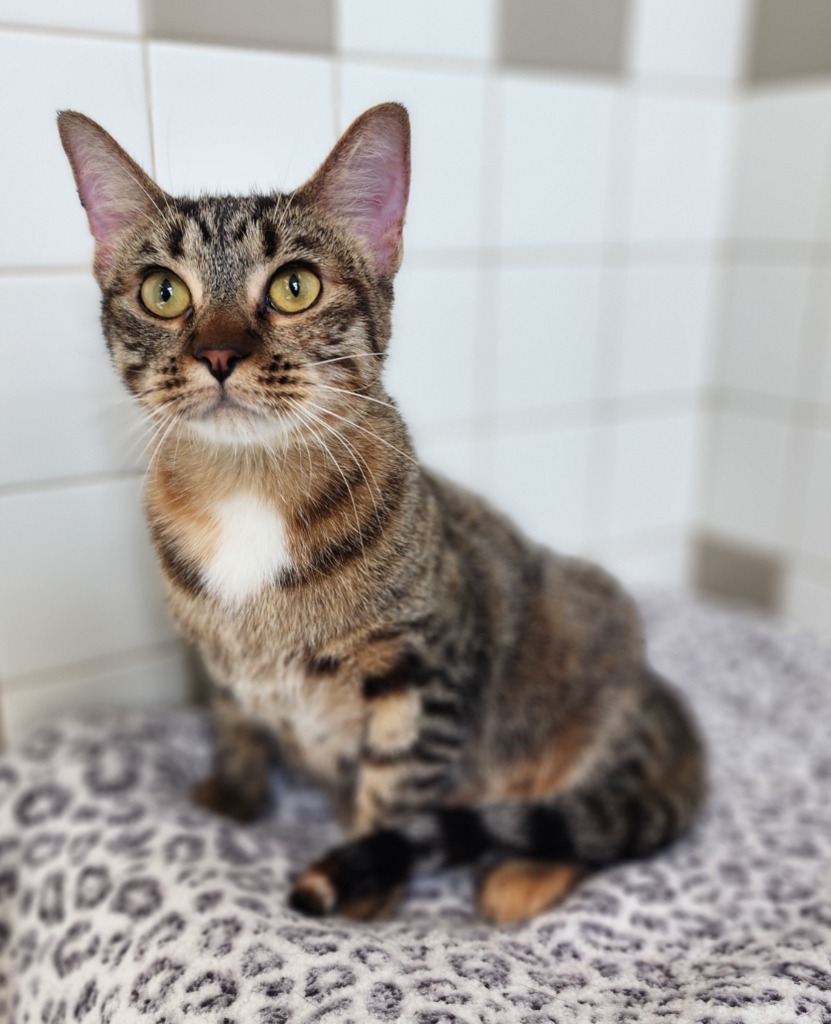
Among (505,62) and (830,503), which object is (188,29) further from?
(830,503)

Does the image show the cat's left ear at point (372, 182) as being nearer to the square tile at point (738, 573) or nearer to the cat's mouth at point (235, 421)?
the cat's mouth at point (235, 421)

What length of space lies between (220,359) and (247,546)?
0.64 feet

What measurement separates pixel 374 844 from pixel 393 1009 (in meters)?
0.18

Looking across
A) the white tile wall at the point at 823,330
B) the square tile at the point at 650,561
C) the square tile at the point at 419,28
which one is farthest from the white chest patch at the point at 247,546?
the white tile wall at the point at 823,330

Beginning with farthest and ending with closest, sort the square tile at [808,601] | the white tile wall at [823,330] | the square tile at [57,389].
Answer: the square tile at [808,601] → the white tile wall at [823,330] → the square tile at [57,389]

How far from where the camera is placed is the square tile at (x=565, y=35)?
119 cm

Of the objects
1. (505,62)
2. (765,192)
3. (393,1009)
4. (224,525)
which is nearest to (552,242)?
(505,62)

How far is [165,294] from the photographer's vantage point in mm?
646

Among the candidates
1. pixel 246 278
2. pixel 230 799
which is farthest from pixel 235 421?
pixel 230 799

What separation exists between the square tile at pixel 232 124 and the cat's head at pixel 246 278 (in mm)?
36

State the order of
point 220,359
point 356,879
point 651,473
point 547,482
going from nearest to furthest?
point 220,359, point 356,879, point 547,482, point 651,473

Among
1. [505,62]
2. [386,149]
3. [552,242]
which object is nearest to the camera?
[386,149]

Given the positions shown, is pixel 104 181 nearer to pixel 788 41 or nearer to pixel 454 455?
pixel 454 455

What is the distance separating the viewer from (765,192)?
1447 mm
